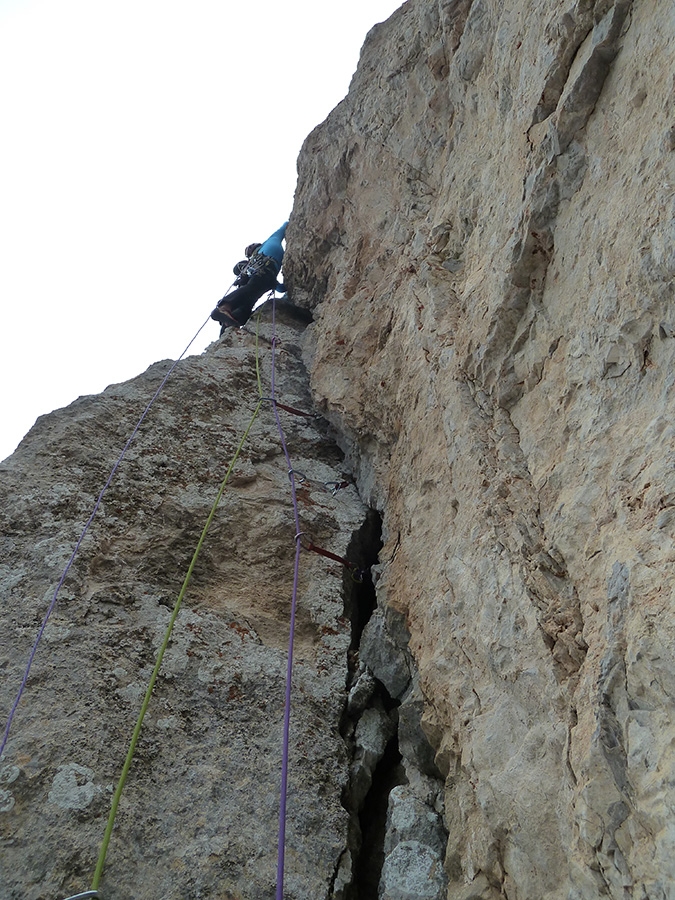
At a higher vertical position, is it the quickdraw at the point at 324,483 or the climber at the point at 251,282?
the climber at the point at 251,282

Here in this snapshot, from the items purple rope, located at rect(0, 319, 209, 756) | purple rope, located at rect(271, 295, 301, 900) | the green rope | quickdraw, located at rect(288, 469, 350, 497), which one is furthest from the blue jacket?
the green rope

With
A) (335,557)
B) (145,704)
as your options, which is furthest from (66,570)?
(335,557)

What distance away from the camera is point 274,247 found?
7.73 meters

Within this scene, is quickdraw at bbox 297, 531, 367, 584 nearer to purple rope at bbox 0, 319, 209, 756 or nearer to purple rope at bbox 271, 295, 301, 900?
purple rope at bbox 271, 295, 301, 900

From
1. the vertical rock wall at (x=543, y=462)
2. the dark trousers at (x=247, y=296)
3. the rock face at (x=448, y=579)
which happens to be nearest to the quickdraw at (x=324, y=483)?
the rock face at (x=448, y=579)

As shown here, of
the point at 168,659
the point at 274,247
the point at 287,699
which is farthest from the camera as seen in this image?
the point at 274,247

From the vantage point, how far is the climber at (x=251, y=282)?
7.08m

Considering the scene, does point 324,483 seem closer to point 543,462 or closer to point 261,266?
point 543,462

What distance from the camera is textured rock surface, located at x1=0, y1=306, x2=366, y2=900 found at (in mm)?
2355

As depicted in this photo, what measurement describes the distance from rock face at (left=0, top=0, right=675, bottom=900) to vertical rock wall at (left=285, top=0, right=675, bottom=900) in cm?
1

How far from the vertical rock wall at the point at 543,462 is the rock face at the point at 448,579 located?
1cm

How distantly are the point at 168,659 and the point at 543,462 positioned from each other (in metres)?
1.94

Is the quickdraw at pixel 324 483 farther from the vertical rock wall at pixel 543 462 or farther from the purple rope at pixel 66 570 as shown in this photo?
the purple rope at pixel 66 570

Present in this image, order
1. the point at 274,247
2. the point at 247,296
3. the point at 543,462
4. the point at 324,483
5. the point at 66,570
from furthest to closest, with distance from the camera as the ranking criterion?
the point at 274,247, the point at 247,296, the point at 324,483, the point at 66,570, the point at 543,462
